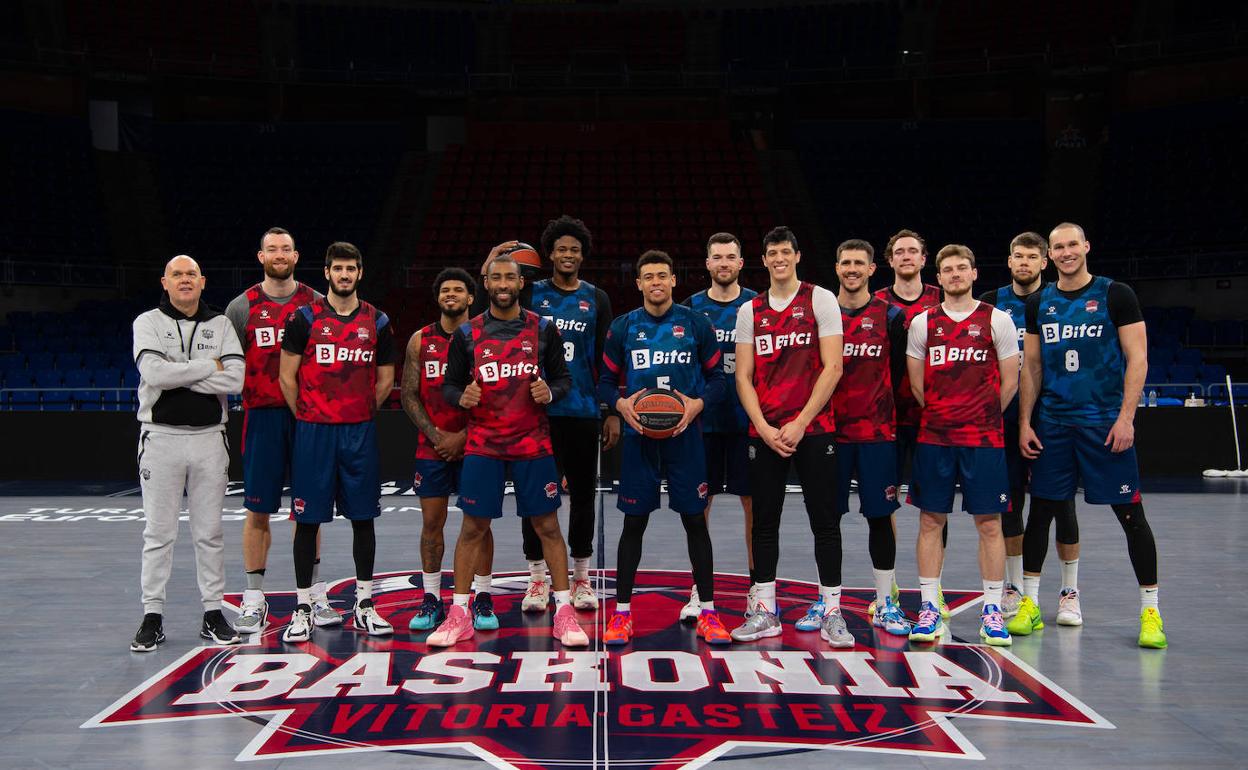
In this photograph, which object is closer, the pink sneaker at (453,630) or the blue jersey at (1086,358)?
the pink sneaker at (453,630)

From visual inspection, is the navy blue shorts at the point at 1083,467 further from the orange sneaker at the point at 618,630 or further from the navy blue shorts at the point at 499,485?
the navy blue shorts at the point at 499,485

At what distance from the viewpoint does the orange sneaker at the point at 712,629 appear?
4793 millimetres

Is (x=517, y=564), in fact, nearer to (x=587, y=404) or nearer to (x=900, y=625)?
(x=587, y=404)

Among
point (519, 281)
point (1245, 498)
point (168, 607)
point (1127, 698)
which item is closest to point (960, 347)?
point (1127, 698)

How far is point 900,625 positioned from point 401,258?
1520 centimetres

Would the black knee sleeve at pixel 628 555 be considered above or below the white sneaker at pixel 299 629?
above

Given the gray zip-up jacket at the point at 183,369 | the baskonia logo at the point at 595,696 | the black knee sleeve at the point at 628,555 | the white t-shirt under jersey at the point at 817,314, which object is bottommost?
the baskonia logo at the point at 595,696

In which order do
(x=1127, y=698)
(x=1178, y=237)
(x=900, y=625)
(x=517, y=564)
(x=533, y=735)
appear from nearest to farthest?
(x=533, y=735), (x=1127, y=698), (x=900, y=625), (x=517, y=564), (x=1178, y=237)

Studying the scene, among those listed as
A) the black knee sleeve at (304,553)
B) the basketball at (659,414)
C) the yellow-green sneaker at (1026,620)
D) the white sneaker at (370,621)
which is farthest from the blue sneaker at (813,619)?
the black knee sleeve at (304,553)

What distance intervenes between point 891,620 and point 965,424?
3.36 ft

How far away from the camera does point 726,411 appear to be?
5316 mm

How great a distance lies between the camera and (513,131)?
71.9ft

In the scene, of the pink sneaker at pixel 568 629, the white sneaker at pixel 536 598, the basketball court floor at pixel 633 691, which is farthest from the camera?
the white sneaker at pixel 536 598

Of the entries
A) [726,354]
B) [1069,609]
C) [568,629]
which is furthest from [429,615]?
[1069,609]
